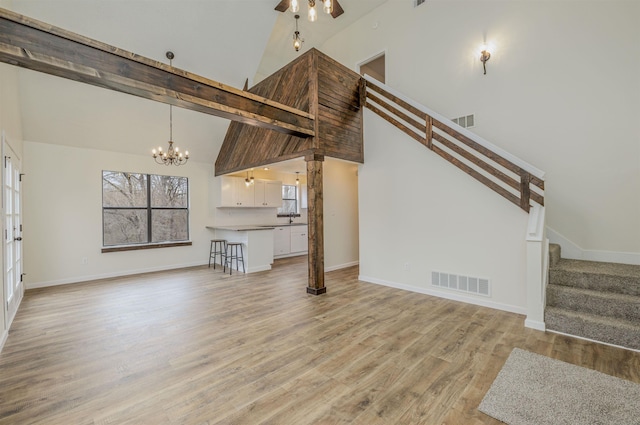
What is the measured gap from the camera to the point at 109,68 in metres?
2.55

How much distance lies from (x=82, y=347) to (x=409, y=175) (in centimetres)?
491

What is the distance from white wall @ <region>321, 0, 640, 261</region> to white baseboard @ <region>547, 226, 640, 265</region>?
0.05 meters

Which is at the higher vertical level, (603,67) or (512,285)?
(603,67)

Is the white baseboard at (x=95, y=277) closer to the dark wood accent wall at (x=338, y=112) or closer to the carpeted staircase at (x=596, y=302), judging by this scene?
the dark wood accent wall at (x=338, y=112)

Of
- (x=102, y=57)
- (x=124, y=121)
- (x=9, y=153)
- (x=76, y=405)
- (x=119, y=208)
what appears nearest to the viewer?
(x=76, y=405)

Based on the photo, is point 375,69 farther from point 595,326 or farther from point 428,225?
point 595,326

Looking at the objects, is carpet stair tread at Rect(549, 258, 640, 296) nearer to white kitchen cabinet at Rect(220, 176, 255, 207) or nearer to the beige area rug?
the beige area rug

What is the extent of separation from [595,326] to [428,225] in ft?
7.23

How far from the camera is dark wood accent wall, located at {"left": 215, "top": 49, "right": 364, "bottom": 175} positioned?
459cm

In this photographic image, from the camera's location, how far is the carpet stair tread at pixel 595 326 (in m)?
2.66

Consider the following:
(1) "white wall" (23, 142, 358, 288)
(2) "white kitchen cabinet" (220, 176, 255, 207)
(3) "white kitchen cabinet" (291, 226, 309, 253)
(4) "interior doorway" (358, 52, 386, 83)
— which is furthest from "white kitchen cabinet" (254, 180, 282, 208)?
(4) "interior doorway" (358, 52, 386, 83)

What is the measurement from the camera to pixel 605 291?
312 centimetres

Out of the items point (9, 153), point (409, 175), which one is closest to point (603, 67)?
point (409, 175)

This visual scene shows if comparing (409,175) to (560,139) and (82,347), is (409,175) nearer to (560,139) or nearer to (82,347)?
(560,139)
